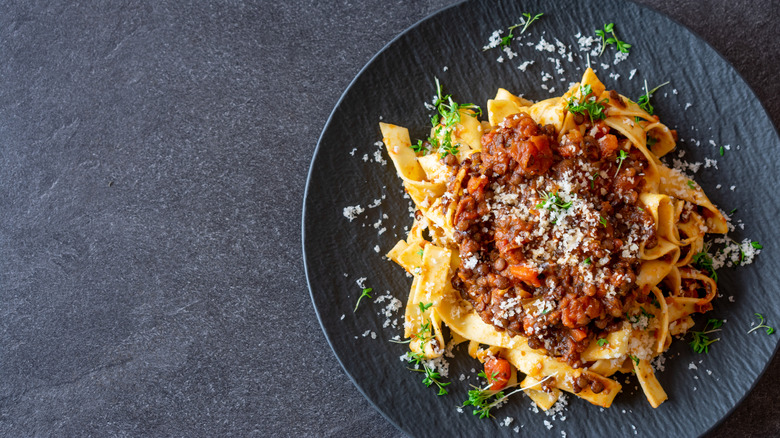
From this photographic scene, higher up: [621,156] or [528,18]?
[528,18]

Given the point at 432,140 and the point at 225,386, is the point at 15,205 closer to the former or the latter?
the point at 225,386

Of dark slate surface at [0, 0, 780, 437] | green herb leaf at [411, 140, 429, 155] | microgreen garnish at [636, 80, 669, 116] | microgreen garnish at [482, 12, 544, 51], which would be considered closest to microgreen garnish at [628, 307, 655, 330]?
microgreen garnish at [636, 80, 669, 116]

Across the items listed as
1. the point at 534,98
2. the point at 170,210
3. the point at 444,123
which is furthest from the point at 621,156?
the point at 170,210

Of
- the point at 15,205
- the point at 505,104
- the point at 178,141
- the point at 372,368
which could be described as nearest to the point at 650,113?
the point at 505,104

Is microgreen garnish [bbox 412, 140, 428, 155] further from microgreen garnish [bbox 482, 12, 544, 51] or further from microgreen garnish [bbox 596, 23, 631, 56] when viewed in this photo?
microgreen garnish [bbox 596, 23, 631, 56]

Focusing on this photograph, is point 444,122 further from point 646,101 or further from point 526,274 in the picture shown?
point 646,101

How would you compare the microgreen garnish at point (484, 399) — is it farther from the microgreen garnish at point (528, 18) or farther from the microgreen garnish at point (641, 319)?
Answer: the microgreen garnish at point (528, 18)
